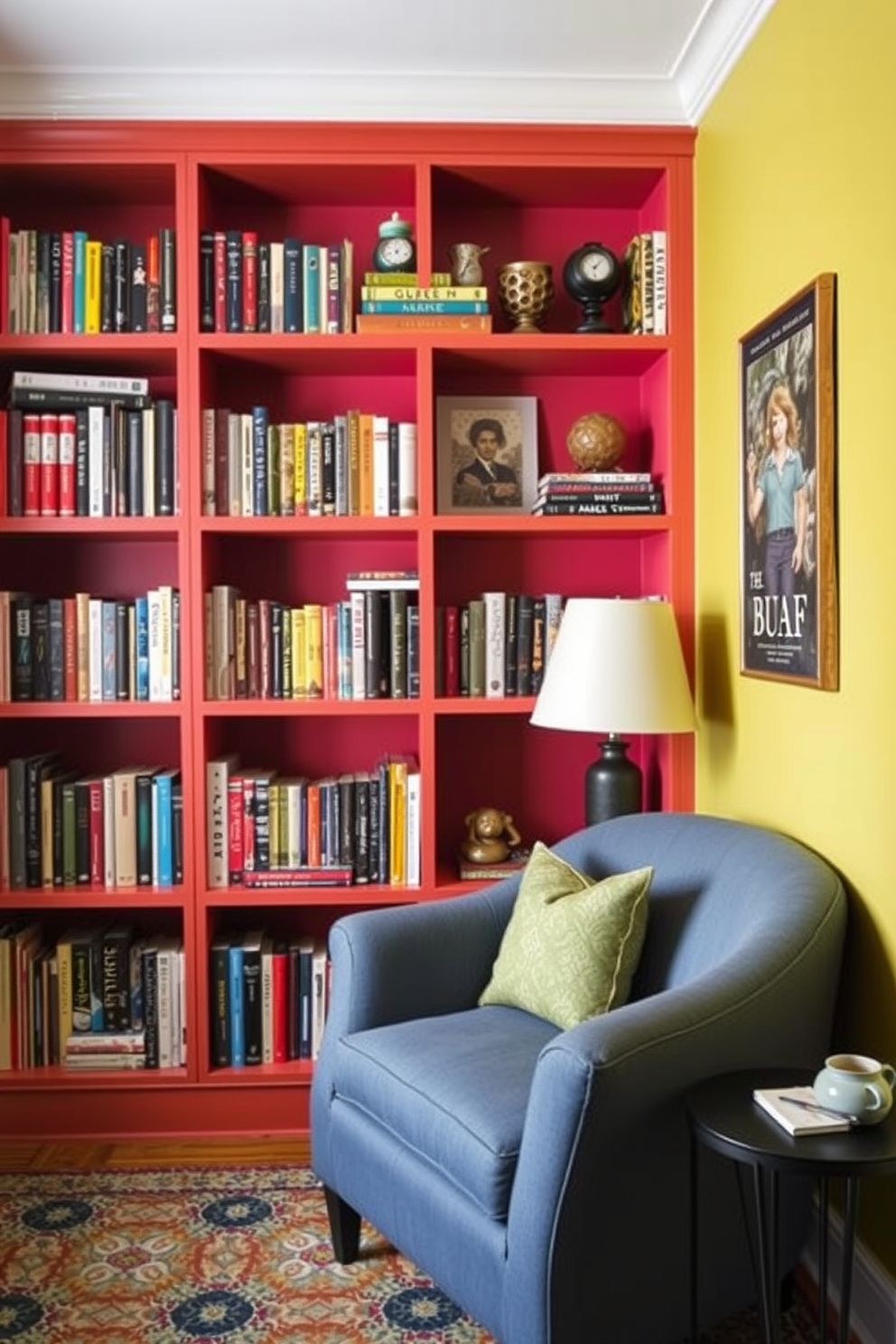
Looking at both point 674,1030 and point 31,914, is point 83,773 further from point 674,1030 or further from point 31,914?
point 674,1030

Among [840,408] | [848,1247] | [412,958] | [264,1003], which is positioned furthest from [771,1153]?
[264,1003]

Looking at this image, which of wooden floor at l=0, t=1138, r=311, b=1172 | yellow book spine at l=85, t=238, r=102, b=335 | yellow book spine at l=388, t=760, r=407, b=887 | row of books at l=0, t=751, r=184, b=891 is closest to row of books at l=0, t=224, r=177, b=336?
yellow book spine at l=85, t=238, r=102, b=335

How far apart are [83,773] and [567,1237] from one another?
1.94 metres

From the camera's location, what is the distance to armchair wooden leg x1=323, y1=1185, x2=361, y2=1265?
234cm

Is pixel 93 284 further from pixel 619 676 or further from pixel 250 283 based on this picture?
pixel 619 676

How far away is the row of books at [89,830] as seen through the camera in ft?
9.65

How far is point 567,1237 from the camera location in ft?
5.70

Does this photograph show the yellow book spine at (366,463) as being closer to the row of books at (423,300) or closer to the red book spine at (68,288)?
the row of books at (423,300)

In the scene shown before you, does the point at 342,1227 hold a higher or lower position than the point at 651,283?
lower

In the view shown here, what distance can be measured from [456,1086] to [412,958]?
0.44 metres

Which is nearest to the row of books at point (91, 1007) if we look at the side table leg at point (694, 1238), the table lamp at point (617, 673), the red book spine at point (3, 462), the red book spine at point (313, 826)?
the red book spine at point (313, 826)

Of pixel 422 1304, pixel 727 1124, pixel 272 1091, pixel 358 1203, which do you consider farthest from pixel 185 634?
pixel 727 1124

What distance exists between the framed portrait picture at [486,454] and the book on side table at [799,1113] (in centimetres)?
182

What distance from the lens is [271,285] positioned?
2.97m
